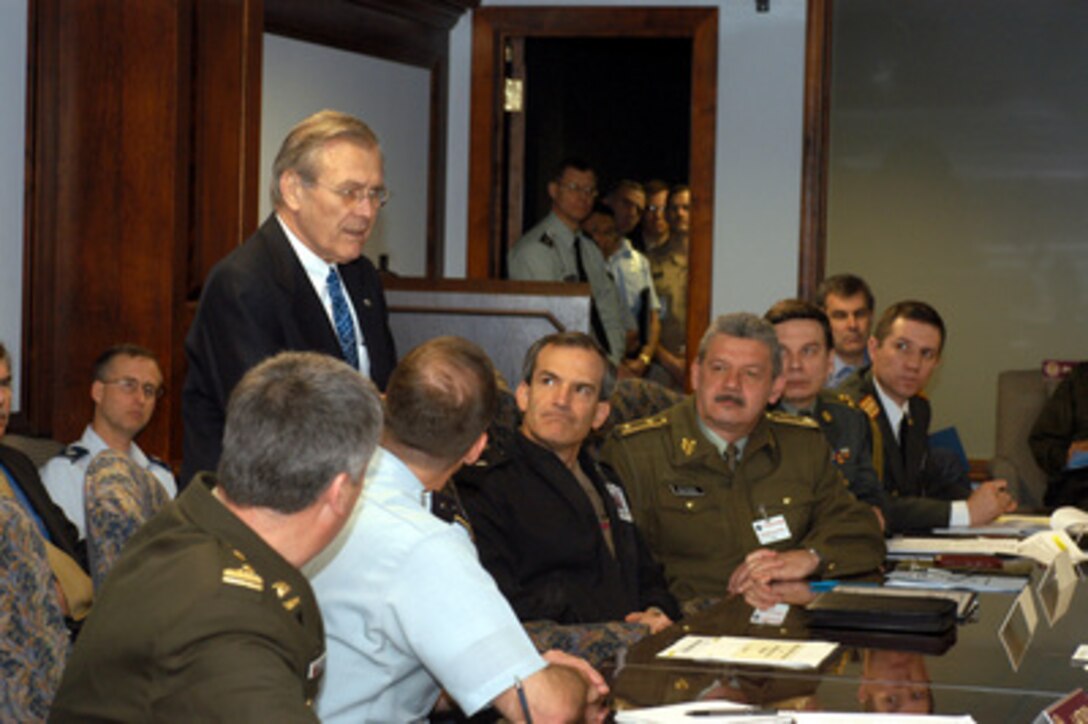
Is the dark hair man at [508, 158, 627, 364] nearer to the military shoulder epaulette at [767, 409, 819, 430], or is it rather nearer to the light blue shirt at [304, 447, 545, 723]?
the military shoulder epaulette at [767, 409, 819, 430]

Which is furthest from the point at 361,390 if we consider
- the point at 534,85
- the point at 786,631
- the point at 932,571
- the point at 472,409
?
the point at 534,85

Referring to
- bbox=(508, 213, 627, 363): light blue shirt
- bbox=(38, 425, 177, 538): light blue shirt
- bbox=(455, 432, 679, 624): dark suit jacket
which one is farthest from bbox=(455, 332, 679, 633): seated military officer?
bbox=(508, 213, 627, 363): light blue shirt

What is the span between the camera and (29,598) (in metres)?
2.52

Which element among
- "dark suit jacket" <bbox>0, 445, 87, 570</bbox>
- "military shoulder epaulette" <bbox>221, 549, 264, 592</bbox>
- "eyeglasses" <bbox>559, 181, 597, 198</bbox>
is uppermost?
"eyeglasses" <bbox>559, 181, 597, 198</bbox>

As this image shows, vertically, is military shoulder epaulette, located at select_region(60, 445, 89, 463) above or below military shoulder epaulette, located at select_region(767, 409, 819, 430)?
below

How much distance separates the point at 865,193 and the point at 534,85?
2.07 m

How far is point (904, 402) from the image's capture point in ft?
15.8

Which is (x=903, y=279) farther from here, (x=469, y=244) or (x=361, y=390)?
(x=361, y=390)

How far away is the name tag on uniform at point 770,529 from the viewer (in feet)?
12.2

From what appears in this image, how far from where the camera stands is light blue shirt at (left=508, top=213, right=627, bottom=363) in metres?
7.30

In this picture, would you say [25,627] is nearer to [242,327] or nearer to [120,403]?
[242,327]

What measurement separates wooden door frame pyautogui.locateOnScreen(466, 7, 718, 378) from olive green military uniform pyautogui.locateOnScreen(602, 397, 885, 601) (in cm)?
325

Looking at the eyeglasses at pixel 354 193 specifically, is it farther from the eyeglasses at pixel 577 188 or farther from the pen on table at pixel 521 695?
the eyeglasses at pixel 577 188

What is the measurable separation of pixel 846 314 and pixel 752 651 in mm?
3235
